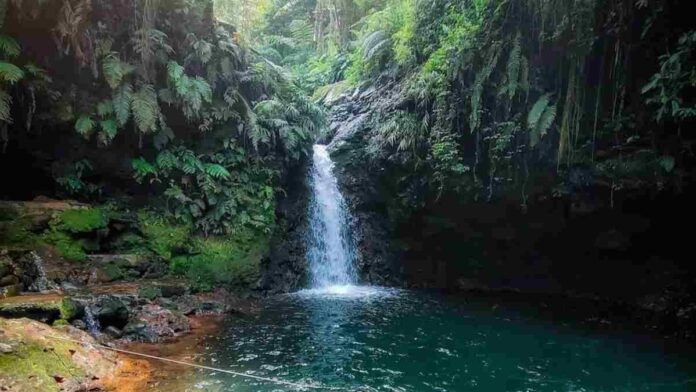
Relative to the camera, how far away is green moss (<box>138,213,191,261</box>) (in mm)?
9516

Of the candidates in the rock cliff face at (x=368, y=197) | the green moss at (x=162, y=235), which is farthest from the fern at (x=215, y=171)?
the rock cliff face at (x=368, y=197)

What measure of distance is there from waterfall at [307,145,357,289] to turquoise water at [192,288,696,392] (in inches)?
87.3

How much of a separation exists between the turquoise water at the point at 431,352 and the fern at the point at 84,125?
4.49m

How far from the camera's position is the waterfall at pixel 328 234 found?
1193 centimetres

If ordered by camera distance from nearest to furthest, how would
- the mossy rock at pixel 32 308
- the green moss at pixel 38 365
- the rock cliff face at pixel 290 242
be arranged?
the green moss at pixel 38 365 < the mossy rock at pixel 32 308 < the rock cliff face at pixel 290 242

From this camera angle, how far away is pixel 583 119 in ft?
30.4

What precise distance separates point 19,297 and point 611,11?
10.6m

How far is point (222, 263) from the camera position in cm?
1008

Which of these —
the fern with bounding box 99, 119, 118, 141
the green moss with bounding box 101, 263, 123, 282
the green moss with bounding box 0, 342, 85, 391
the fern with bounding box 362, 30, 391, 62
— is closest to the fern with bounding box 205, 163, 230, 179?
the fern with bounding box 99, 119, 118, 141

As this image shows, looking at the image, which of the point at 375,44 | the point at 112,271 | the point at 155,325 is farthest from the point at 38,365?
the point at 375,44

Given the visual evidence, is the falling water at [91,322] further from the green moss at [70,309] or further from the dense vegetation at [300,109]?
the dense vegetation at [300,109]

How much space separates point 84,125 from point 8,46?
1.67m

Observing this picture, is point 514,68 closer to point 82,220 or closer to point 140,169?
point 140,169

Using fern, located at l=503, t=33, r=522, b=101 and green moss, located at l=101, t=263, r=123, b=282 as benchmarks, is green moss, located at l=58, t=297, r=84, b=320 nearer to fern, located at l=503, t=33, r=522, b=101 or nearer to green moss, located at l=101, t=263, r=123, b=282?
green moss, located at l=101, t=263, r=123, b=282
